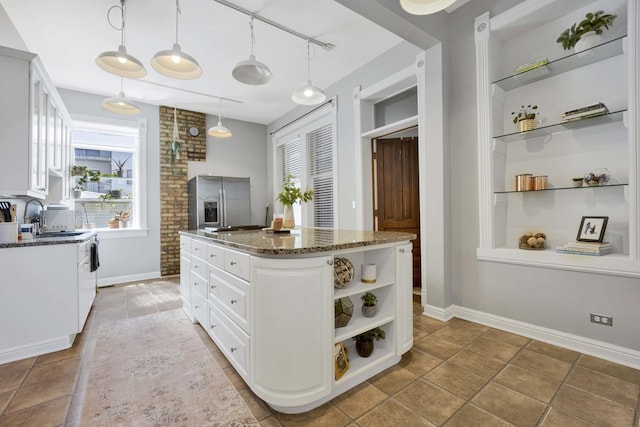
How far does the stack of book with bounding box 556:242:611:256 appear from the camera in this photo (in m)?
2.13

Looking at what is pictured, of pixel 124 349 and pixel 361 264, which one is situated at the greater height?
pixel 361 264

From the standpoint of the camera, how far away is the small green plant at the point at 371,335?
203 centimetres

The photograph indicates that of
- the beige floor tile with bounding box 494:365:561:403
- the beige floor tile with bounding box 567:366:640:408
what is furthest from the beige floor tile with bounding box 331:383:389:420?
the beige floor tile with bounding box 567:366:640:408

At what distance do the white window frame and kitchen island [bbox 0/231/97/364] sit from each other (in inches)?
107

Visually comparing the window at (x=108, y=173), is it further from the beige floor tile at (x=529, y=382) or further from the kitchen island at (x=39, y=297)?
the beige floor tile at (x=529, y=382)

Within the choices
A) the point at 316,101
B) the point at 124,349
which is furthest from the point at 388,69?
the point at 124,349

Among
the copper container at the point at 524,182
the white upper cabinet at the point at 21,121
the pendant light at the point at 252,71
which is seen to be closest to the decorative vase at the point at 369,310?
the copper container at the point at 524,182

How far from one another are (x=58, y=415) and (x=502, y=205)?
3.80 metres

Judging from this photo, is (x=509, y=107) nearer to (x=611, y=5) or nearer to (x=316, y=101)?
(x=611, y=5)

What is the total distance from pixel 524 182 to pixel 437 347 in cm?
170

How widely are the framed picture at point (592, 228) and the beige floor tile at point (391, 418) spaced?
77.2 inches

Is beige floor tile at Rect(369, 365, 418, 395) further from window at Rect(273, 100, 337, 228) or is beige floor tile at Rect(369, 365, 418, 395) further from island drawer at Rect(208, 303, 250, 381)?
window at Rect(273, 100, 337, 228)

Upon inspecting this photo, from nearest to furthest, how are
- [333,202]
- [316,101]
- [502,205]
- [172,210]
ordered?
[502,205], [316,101], [333,202], [172,210]

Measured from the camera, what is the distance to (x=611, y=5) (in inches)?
85.4
